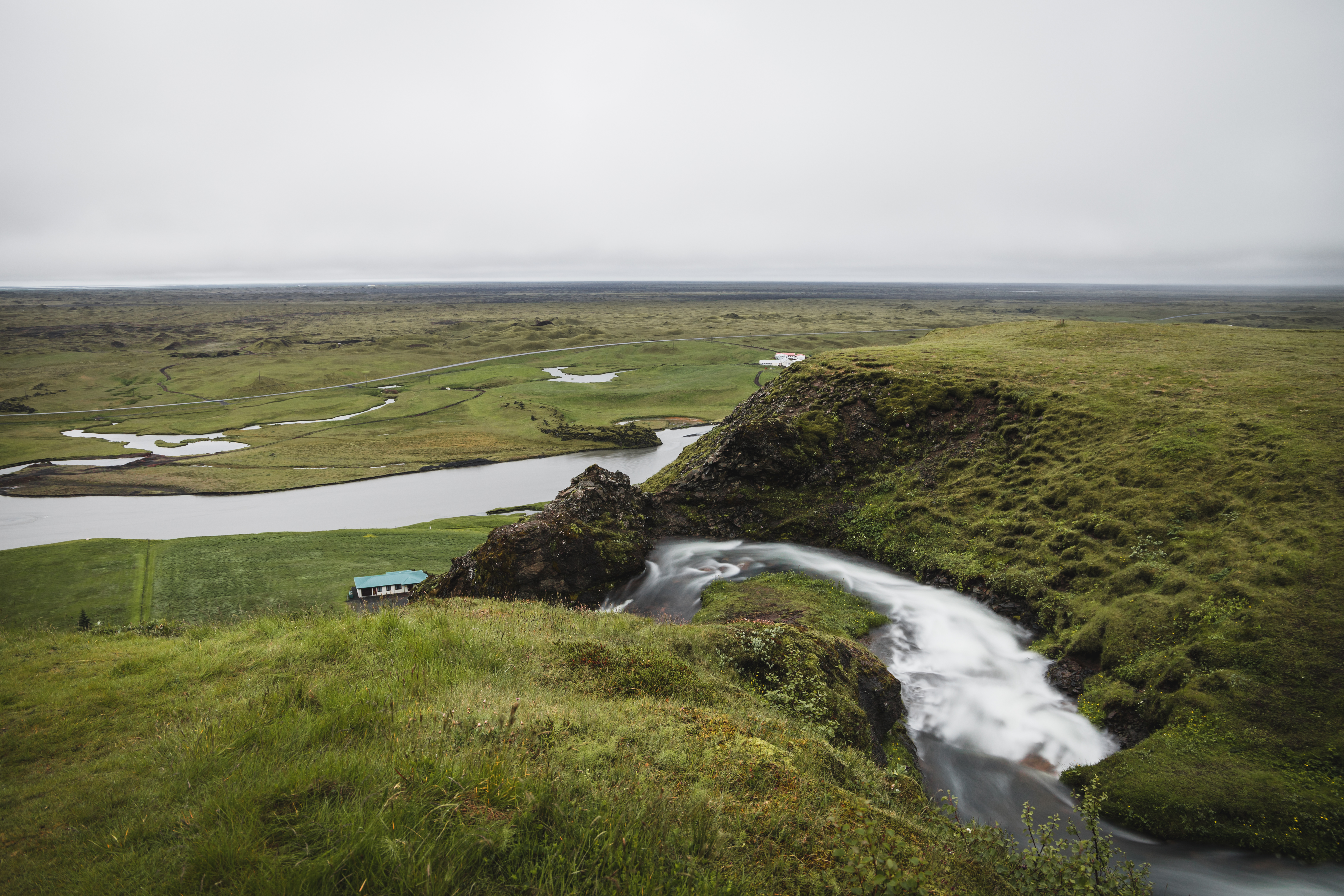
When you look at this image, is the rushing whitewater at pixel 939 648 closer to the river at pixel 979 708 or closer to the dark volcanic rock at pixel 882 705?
the river at pixel 979 708

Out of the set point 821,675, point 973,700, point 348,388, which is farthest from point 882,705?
point 348,388

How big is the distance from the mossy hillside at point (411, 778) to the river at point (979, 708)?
17.1 feet

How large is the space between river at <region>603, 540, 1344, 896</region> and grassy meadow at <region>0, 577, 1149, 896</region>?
4.88m

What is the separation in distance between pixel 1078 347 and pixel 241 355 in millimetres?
143844

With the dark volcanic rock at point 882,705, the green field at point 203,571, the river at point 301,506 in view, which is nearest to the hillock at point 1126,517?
the dark volcanic rock at point 882,705

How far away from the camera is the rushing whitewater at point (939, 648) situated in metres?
14.5

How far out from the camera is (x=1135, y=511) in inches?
800

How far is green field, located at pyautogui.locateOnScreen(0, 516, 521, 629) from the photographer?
2731cm

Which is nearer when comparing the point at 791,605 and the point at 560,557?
the point at 791,605

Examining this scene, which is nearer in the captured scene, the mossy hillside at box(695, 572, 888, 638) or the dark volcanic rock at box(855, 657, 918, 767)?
the dark volcanic rock at box(855, 657, 918, 767)

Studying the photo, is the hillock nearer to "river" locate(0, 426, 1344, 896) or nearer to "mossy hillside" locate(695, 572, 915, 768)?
"river" locate(0, 426, 1344, 896)

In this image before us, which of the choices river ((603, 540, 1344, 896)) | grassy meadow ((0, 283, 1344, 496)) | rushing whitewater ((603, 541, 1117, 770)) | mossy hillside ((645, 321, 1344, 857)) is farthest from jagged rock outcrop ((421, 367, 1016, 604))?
grassy meadow ((0, 283, 1344, 496))

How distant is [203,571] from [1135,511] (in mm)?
41731

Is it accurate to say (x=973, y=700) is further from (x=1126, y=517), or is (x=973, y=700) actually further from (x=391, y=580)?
(x=391, y=580)
